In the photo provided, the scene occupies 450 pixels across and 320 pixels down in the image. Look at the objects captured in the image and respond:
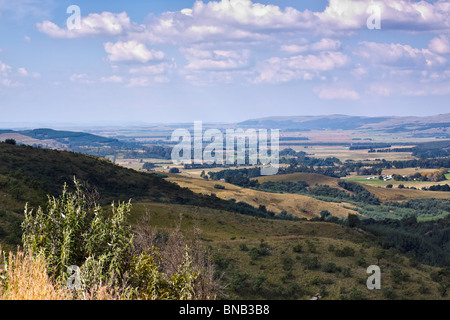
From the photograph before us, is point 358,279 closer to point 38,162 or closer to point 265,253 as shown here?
point 265,253

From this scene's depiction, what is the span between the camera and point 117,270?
11.4m

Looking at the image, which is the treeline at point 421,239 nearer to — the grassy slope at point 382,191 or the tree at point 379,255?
the tree at point 379,255

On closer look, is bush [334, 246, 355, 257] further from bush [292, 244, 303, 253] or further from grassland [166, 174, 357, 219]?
grassland [166, 174, 357, 219]

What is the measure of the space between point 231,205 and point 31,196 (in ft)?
126

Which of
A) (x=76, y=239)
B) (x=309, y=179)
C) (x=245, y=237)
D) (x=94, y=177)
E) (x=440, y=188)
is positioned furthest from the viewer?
(x=309, y=179)

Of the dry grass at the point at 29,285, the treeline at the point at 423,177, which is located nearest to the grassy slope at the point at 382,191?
the treeline at the point at 423,177

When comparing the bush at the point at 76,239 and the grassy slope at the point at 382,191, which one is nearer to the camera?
the bush at the point at 76,239

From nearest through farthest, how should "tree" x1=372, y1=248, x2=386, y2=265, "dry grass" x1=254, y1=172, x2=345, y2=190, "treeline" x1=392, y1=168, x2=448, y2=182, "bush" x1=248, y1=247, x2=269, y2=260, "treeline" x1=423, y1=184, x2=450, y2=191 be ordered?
"bush" x1=248, y1=247, x2=269, y2=260 < "tree" x1=372, y1=248, x2=386, y2=265 < "dry grass" x1=254, y1=172, x2=345, y2=190 < "treeline" x1=423, y1=184, x2=450, y2=191 < "treeline" x1=392, y1=168, x2=448, y2=182

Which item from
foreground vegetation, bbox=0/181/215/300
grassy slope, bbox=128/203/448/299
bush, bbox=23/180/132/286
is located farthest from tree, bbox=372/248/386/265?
bush, bbox=23/180/132/286

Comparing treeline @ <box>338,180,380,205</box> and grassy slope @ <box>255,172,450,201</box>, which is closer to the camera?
treeline @ <box>338,180,380,205</box>

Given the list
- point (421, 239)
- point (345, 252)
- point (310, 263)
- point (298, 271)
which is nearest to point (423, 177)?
point (421, 239)

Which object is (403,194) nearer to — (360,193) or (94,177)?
(360,193)
